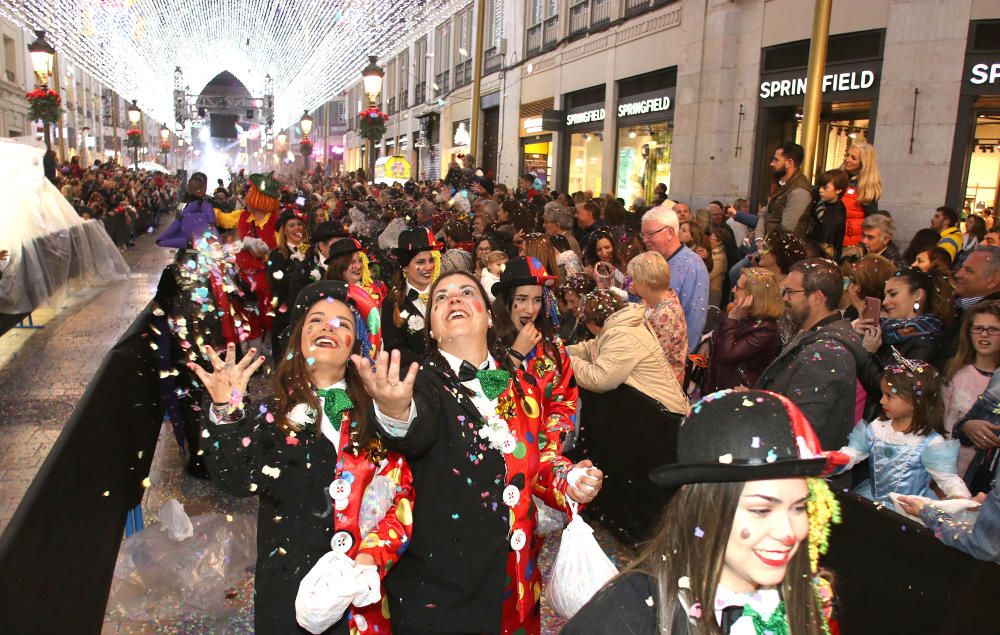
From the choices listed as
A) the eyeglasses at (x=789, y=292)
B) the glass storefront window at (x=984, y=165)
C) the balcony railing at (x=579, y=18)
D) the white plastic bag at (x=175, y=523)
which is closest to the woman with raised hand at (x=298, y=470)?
the white plastic bag at (x=175, y=523)

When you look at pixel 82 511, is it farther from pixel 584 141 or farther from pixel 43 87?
pixel 43 87

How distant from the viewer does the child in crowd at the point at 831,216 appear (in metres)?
6.88

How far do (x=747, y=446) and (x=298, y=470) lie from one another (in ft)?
6.03

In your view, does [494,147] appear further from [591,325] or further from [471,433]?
[471,433]

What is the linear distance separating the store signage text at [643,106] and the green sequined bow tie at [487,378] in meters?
14.7

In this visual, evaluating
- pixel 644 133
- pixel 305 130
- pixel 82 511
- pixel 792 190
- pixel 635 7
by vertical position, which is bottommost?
pixel 82 511

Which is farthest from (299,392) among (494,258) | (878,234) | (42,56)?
(42,56)

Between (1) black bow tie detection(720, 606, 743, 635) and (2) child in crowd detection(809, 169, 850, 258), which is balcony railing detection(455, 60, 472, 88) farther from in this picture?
(1) black bow tie detection(720, 606, 743, 635)

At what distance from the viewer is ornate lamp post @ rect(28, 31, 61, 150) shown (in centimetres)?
2056

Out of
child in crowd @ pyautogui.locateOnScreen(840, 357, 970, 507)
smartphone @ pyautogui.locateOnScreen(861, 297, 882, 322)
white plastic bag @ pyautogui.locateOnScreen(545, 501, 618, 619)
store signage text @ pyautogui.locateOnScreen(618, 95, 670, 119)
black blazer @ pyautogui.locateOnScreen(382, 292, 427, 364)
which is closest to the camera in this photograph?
white plastic bag @ pyautogui.locateOnScreen(545, 501, 618, 619)

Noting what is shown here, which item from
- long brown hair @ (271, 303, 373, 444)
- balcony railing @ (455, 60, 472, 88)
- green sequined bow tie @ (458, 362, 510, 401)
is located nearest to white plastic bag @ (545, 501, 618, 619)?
green sequined bow tie @ (458, 362, 510, 401)

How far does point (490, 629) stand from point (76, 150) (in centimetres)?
5225

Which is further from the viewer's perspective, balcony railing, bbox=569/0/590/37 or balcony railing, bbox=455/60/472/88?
balcony railing, bbox=455/60/472/88

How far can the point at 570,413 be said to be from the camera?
3.68 meters
